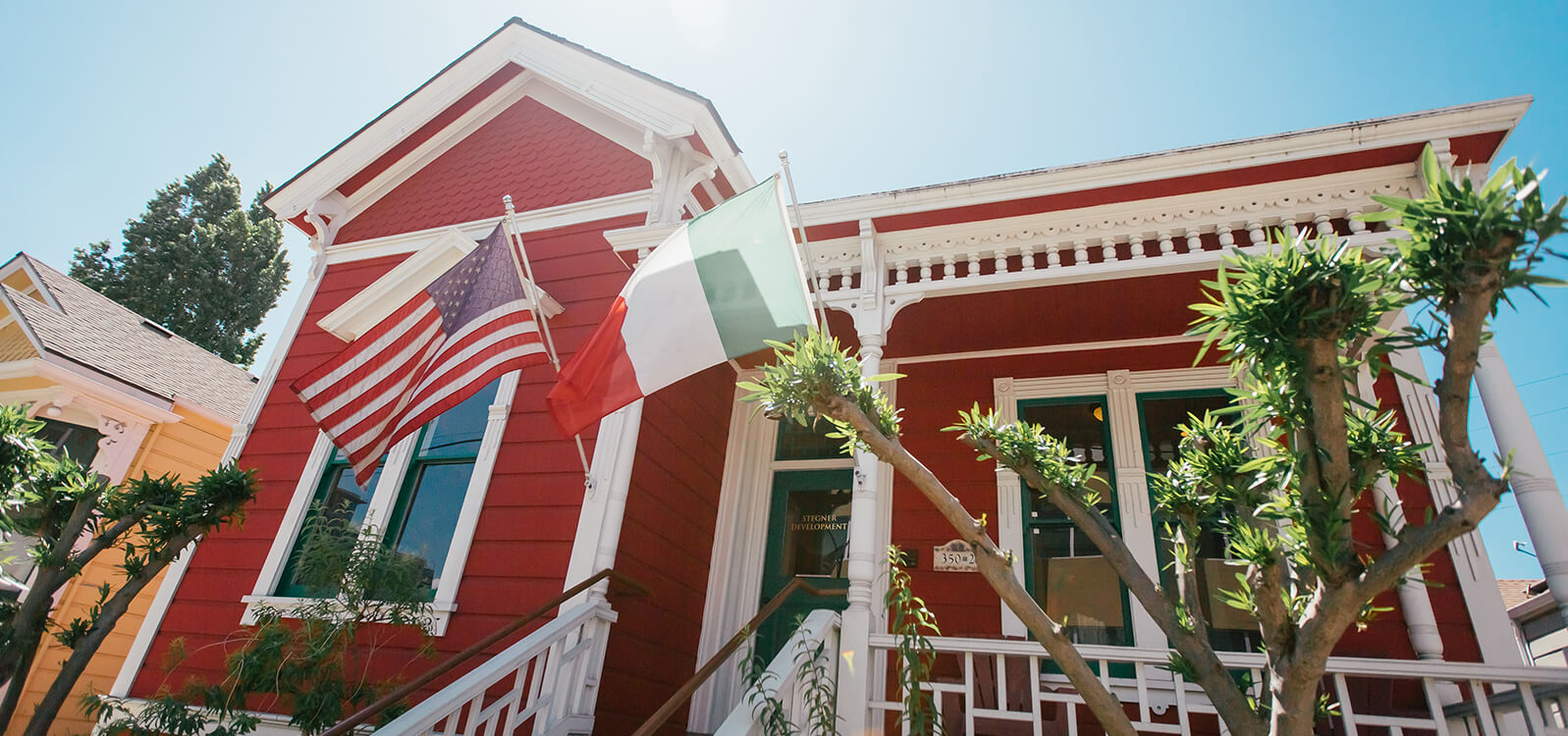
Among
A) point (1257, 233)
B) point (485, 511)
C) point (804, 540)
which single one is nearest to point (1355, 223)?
point (1257, 233)

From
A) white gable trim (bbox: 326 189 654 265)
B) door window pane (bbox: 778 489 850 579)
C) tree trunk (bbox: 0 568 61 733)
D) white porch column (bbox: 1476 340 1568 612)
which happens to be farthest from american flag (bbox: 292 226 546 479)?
white porch column (bbox: 1476 340 1568 612)

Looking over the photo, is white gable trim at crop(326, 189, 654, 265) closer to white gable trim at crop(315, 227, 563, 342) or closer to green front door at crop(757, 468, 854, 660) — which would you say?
white gable trim at crop(315, 227, 563, 342)

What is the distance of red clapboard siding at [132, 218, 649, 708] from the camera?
4.80 meters

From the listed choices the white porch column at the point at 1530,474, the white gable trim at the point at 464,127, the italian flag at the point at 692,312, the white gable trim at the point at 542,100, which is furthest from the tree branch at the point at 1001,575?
the white gable trim at the point at 464,127

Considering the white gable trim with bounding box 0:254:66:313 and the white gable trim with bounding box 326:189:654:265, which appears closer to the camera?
the white gable trim with bounding box 326:189:654:265

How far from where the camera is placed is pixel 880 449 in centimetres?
223

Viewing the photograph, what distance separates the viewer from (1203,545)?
16.8 ft

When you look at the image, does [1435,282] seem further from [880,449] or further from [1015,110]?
[1015,110]

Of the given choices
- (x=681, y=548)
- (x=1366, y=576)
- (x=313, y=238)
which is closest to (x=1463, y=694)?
(x=1366, y=576)

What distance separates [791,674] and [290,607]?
3889 millimetres

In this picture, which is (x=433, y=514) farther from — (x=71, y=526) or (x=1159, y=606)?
(x=1159, y=606)

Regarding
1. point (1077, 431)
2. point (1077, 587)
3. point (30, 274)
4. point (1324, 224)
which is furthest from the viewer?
point (30, 274)

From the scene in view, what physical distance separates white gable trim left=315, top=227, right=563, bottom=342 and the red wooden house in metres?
0.02

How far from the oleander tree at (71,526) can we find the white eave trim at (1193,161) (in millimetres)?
4011
